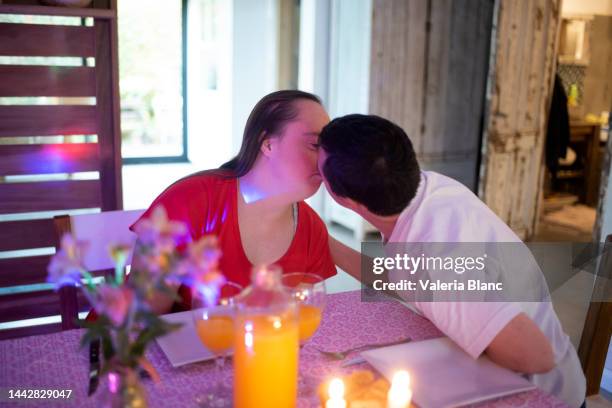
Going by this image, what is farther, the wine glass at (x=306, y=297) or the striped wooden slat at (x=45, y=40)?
the striped wooden slat at (x=45, y=40)

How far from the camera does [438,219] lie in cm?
119

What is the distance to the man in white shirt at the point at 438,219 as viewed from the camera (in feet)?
3.49

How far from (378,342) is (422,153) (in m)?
3.75

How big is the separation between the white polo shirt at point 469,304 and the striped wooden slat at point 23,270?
1.95 meters

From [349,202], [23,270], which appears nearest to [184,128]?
[23,270]

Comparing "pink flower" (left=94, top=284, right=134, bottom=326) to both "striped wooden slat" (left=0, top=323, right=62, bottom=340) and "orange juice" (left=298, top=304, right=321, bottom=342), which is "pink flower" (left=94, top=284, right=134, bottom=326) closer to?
"orange juice" (left=298, top=304, right=321, bottom=342)

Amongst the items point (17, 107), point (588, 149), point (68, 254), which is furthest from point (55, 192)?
point (588, 149)

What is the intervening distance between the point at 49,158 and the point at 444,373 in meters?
2.11

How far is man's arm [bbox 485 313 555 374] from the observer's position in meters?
1.05

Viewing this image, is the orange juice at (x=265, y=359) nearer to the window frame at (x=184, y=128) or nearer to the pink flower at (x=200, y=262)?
the pink flower at (x=200, y=262)

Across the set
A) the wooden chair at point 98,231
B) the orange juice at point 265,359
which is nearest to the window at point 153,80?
the wooden chair at point 98,231

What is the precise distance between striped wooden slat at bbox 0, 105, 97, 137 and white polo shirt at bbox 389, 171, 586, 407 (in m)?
1.85
